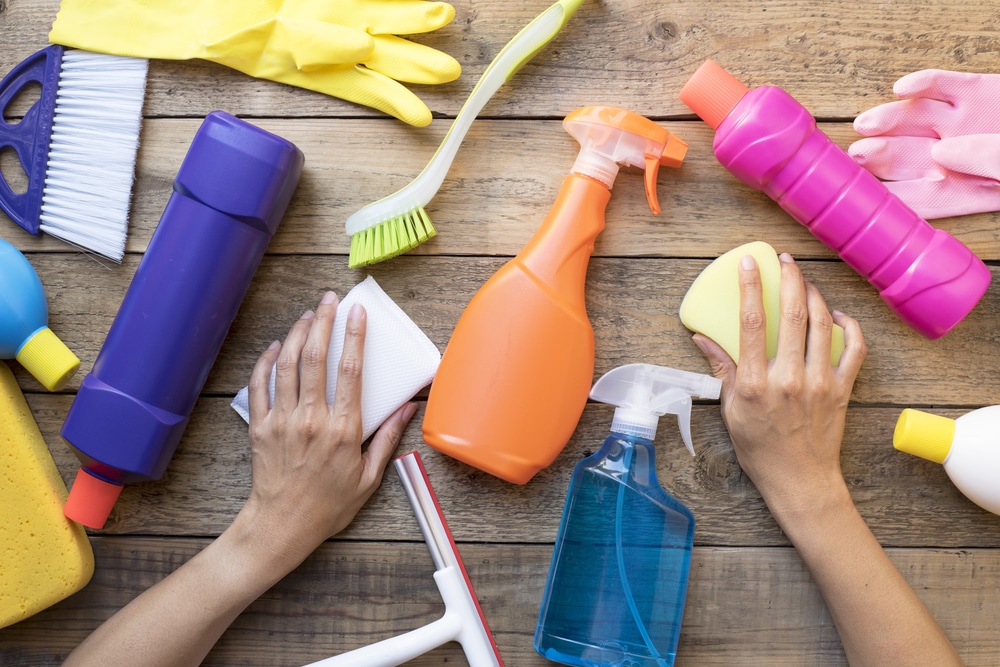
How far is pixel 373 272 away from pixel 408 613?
1.16 ft

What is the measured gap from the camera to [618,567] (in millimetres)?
678

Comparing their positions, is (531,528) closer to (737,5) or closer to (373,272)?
(373,272)

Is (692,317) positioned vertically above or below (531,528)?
above

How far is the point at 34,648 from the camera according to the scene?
0.72 m

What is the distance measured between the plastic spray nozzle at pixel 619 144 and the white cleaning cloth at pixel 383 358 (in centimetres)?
23

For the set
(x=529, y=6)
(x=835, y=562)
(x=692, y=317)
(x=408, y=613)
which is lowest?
(x=408, y=613)

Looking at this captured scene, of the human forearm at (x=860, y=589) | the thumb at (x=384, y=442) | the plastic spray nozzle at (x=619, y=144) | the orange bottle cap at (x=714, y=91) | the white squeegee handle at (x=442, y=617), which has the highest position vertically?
the orange bottle cap at (x=714, y=91)

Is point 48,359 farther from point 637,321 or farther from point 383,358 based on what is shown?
point 637,321

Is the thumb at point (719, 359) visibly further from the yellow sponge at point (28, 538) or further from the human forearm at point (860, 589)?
the yellow sponge at point (28, 538)

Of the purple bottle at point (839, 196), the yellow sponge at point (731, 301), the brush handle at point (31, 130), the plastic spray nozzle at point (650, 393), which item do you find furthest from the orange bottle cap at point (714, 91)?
the brush handle at point (31, 130)

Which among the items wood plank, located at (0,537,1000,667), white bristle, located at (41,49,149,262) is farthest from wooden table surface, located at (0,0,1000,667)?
white bristle, located at (41,49,149,262)

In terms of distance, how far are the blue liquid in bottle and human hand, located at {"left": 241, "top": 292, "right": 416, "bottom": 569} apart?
214 mm

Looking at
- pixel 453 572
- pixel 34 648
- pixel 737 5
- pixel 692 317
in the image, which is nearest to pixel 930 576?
pixel 692 317

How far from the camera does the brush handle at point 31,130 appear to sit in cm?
71
